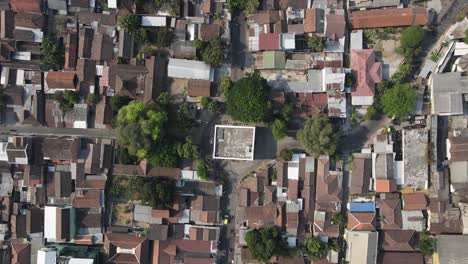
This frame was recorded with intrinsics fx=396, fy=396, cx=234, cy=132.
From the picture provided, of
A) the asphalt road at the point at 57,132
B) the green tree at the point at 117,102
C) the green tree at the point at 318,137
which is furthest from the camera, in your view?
the asphalt road at the point at 57,132

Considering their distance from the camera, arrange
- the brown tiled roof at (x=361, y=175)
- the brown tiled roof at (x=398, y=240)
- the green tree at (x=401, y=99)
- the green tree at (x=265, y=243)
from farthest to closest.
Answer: the brown tiled roof at (x=361, y=175) < the brown tiled roof at (x=398, y=240) < the green tree at (x=265, y=243) < the green tree at (x=401, y=99)

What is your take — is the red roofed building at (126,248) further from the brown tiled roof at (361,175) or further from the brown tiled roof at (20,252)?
the brown tiled roof at (361,175)

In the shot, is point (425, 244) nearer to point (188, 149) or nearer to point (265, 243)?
point (265, 243)

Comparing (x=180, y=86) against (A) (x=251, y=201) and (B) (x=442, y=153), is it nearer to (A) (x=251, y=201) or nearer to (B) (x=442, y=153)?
(A) (x=251, y=201)

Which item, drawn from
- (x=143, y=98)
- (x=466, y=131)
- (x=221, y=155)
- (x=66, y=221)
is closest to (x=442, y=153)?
(x=466, y=131)

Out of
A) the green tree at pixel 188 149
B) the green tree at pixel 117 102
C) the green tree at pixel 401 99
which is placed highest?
the green tree at pixel 401 99

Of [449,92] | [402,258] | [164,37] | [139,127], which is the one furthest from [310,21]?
[402,258]

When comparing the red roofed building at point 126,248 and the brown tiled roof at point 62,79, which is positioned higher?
the brown tiled roof at point 62,79

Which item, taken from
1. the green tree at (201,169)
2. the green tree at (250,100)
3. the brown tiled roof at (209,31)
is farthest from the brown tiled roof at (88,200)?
the brown tiled roof at (209,31)
